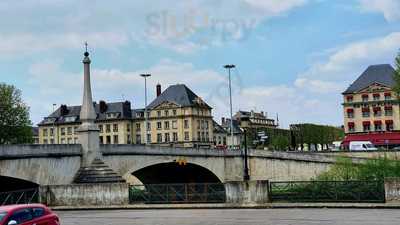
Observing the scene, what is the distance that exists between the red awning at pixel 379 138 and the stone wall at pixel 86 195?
74.8 meters

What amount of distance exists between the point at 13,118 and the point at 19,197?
66859 millimetres

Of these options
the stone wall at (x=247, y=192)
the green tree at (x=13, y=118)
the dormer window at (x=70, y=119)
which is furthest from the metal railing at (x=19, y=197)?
the dormer window at (x=70, y=119)

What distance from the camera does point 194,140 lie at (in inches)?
5610

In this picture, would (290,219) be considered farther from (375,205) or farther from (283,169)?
(283,169)

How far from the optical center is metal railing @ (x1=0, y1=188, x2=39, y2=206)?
36938 millimetres

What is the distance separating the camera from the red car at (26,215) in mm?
18625

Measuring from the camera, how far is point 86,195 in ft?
125

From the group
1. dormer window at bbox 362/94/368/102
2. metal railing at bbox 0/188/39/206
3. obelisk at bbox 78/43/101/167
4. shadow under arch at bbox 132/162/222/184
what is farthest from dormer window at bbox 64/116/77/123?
metal railing at bbox 0/188/39/206

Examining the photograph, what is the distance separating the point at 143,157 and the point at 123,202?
23.6m

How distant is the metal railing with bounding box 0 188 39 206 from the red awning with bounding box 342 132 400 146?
7636 centimetres

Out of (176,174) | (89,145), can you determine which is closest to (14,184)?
(89,145)

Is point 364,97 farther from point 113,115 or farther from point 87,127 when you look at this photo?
point 87,127

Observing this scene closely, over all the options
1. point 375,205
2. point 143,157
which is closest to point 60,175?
point 143,157

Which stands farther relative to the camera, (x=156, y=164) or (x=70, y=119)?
(x=70, y=119)
